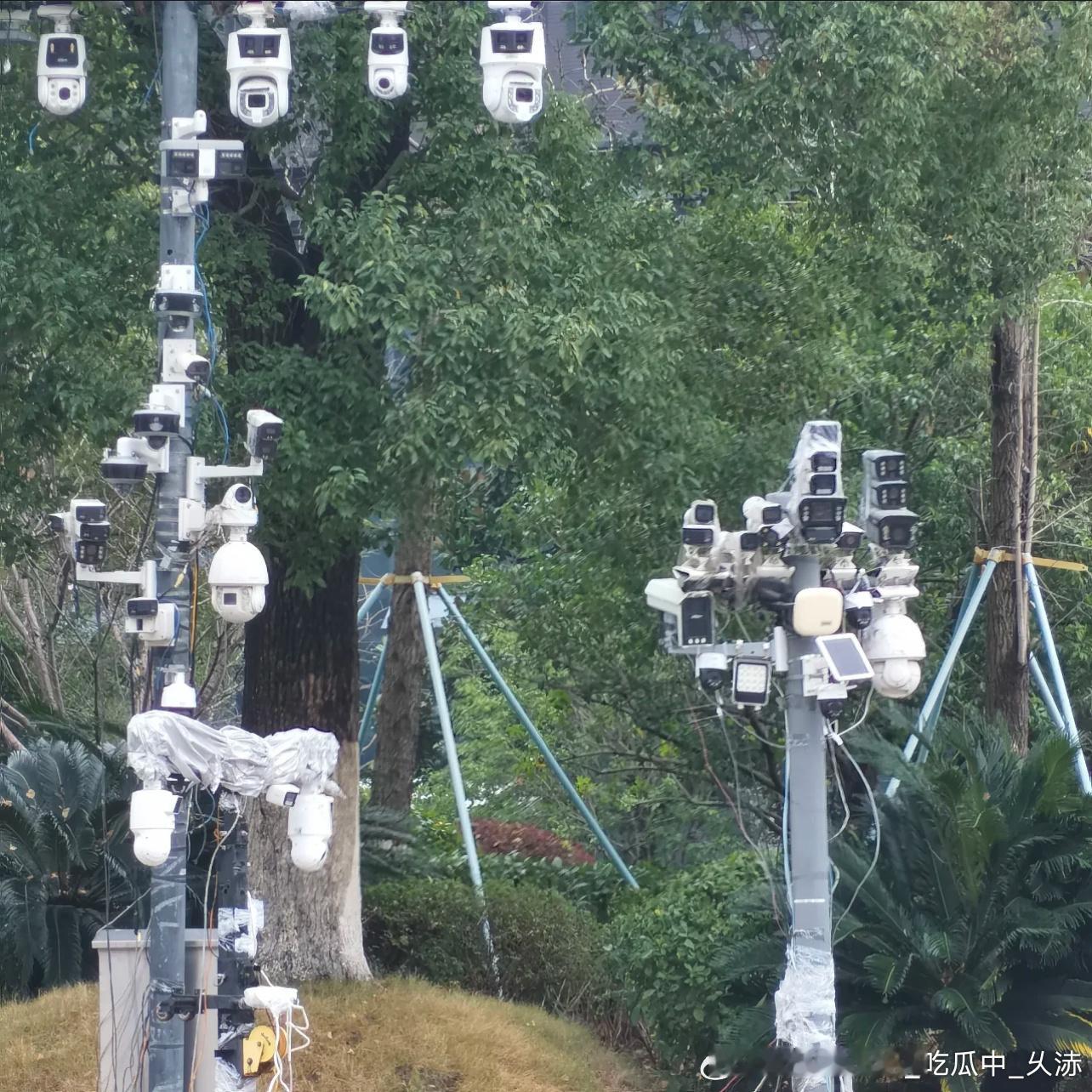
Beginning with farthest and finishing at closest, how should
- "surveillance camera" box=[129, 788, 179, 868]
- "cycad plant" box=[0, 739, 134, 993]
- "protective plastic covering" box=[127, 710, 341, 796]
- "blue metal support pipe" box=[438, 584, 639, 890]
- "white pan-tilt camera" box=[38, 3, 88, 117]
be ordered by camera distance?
"blue metal support pipe" box=[438, 584, 639, 890] → "cycad plant" box=[0, 739, 134, 993] → "white pan-tilt camera" box=[38, 3, 88, 117] → "protective plastic covering" box=[127, 710, 341, 796] → "surveillance camera" box=[129, 788, 179, 868]

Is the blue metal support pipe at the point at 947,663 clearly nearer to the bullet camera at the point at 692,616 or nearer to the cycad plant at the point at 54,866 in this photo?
the bullet camera at the point at 692,616

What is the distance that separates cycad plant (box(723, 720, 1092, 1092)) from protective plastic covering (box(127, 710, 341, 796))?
3.74 m

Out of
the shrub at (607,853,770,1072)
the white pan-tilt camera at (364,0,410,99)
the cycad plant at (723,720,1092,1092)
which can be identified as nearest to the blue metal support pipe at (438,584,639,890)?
the shrub at (607,853,770,1072)

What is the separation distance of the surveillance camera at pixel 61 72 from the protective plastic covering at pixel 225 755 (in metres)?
3.31

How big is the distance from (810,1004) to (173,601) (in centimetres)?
352

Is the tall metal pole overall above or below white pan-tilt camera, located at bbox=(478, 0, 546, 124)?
below

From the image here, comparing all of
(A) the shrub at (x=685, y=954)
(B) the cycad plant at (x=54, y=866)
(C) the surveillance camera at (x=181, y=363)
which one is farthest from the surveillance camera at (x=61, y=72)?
(A) the shrub at (x=685, y=954)

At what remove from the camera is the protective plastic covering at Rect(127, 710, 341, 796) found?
295 inches

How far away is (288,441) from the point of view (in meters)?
9.88

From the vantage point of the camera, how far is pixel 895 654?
24.9 feet

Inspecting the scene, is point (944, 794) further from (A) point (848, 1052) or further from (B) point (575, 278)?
(B) point (575, 278)

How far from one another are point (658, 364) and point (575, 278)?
0.81 meters

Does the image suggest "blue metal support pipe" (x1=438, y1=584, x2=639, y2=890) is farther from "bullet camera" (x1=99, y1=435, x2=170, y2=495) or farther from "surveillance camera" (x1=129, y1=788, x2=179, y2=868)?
"surveillance camera" (x1=129, y1=788, x2=179, y2=868)

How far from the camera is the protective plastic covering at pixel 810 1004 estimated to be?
736 centimetres
